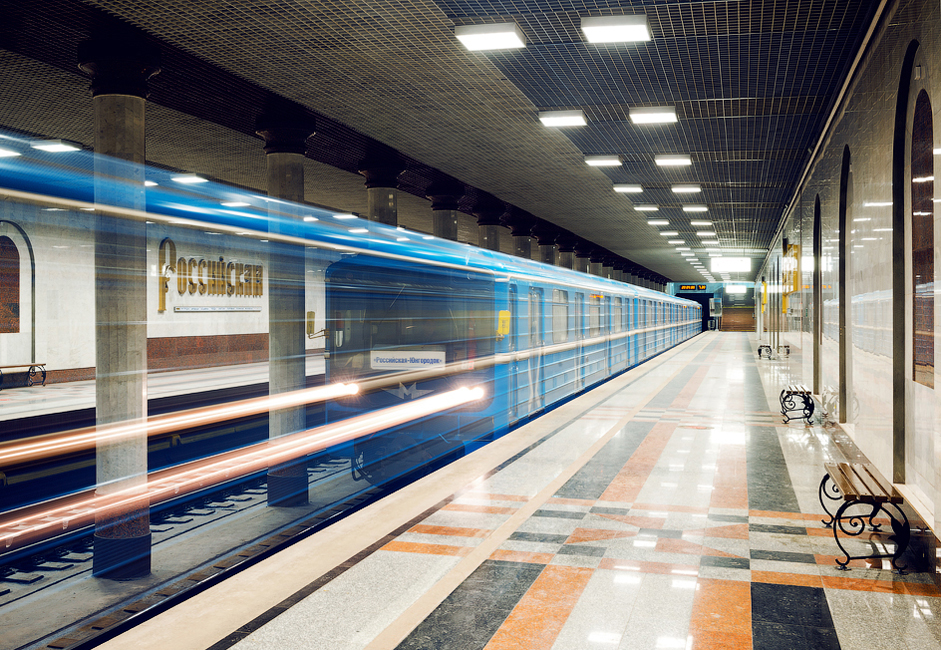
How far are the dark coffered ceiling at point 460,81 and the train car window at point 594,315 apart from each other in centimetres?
260

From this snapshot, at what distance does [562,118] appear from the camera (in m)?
9.74

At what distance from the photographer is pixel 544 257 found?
949 inches

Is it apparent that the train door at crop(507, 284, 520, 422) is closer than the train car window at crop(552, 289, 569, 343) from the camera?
Yes

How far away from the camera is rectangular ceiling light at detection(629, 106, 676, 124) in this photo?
372 inches

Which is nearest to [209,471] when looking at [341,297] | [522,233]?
[341,297]

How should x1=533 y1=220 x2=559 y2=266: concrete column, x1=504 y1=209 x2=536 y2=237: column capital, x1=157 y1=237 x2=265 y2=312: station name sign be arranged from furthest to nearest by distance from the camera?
x1=533 y1=220 x2=559 y2=266: concrete column → x1=504 y1=209 x2=536 y2=237: column capital → x1=157 y1=237 x2=265 y2=312: station name sign

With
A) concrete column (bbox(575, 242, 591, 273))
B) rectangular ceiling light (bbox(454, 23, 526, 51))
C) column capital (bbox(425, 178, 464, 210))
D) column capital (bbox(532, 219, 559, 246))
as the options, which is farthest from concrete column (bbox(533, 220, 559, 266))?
rectangular ceiling light (bbox(454, 23, 526, 51))

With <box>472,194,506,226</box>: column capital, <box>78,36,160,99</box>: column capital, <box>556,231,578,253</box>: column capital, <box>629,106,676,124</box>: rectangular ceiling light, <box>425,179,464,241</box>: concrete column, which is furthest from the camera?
<box>556,231,578,253</box>: column capital

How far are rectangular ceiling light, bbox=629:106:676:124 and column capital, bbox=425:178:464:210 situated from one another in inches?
229

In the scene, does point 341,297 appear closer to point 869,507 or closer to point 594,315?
point 869,507

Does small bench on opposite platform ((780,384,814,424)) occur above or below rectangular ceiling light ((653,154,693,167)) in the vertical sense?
below

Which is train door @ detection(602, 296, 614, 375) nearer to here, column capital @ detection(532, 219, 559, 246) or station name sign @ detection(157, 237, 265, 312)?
column capital @ detection(532, 219, 559, 246)

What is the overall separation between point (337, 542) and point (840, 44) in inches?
255

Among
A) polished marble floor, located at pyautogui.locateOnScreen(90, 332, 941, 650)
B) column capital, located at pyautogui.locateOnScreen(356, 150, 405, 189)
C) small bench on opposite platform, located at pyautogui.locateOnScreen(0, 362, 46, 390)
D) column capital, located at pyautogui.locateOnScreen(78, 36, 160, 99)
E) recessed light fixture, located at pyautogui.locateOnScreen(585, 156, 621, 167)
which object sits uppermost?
recessed light fixture, located at pyautogui.locateOnScreen(585, 156, 621, 167)
